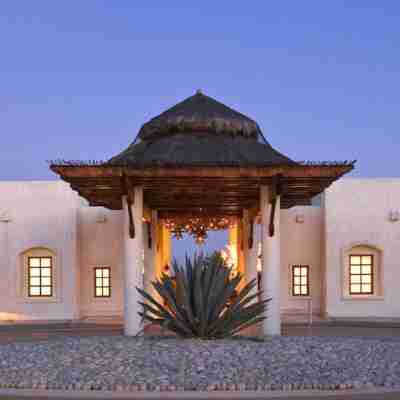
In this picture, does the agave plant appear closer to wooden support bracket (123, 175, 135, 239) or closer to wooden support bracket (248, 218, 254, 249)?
wooden support bracket (123, 175, 135, 239)

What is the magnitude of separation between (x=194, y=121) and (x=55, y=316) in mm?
8153

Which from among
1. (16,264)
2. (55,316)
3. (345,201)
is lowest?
(55,316)

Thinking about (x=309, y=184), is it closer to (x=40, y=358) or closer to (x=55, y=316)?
(x=40, y=358)

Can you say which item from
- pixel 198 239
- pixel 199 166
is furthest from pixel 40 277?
pixel 199 166

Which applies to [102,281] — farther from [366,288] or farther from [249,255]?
[366,288]

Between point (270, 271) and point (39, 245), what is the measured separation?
819 cm

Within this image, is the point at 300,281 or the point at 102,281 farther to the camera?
the point at 300,281

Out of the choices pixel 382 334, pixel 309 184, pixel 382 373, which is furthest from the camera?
pixel 382 334

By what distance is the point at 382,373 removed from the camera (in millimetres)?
8406

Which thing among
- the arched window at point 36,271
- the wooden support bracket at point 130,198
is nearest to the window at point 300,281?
the arched window at point 36,271

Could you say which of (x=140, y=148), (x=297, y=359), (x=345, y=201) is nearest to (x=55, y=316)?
(x=140, y=148)

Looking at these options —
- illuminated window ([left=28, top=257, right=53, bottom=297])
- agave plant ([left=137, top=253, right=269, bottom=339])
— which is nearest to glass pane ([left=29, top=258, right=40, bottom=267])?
illuminated window ([left=28, top=257, right=53, bottom=297])

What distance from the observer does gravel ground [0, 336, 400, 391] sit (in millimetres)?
7910

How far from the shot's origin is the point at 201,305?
10.5 metres
